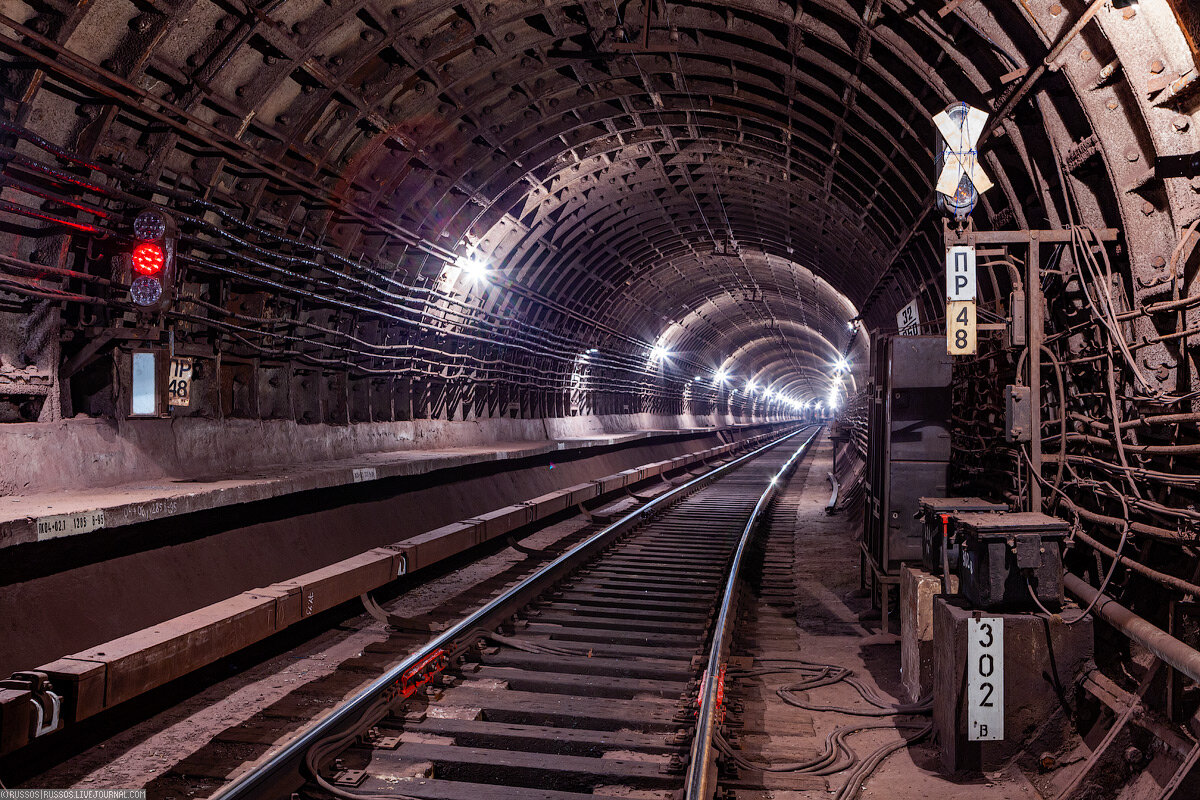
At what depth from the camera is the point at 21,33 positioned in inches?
→ 224

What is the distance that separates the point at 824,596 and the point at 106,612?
24.1ft

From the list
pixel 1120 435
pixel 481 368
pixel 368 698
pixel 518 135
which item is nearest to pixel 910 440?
pixel 1120 435

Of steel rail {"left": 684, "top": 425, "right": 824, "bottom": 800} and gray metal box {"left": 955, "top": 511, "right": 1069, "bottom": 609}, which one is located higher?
gray metal box {"left": 955, "top": 511, "right": 1069, "bottom": 609}

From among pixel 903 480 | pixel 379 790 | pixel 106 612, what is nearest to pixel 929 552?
pixel 903 480

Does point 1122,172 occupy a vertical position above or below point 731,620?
above

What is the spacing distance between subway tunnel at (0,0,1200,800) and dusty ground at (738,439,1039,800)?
44 millimetres

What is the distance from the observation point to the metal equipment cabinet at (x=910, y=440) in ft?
24.9


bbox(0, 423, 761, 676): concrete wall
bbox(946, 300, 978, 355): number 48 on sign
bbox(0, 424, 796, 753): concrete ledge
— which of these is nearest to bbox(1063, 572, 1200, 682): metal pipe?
bbox(946, 300, 978, 355): number 48 on sign

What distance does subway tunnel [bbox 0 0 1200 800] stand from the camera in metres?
4.72

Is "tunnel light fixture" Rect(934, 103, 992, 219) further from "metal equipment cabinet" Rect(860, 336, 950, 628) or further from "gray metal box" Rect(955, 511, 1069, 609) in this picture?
"gray metal box" Rect(955, 511, 1069, 609)

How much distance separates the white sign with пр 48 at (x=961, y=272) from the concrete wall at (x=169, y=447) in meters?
7.07

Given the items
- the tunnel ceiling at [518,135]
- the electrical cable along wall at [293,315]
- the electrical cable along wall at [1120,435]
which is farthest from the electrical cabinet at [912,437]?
the electrical cable along wall at [293,315]

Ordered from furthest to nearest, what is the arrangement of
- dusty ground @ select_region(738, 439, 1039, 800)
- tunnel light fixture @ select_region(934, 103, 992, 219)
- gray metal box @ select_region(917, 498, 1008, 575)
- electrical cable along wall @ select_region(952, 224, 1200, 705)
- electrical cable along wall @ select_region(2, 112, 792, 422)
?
electrical cable along wall @ select_region(2, 112, 792, 422)
tunnel light fixture @ select_region(934, 103, 992, 219)
gray metal box @ select_region(917, 498, 1008, 575)
dusty ground @ select_region(738, 439, 1039, 800)
electrical cable along wall @ select_region(952, 224, 1200, 705)

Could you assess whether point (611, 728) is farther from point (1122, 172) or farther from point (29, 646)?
point (1122, 172)
